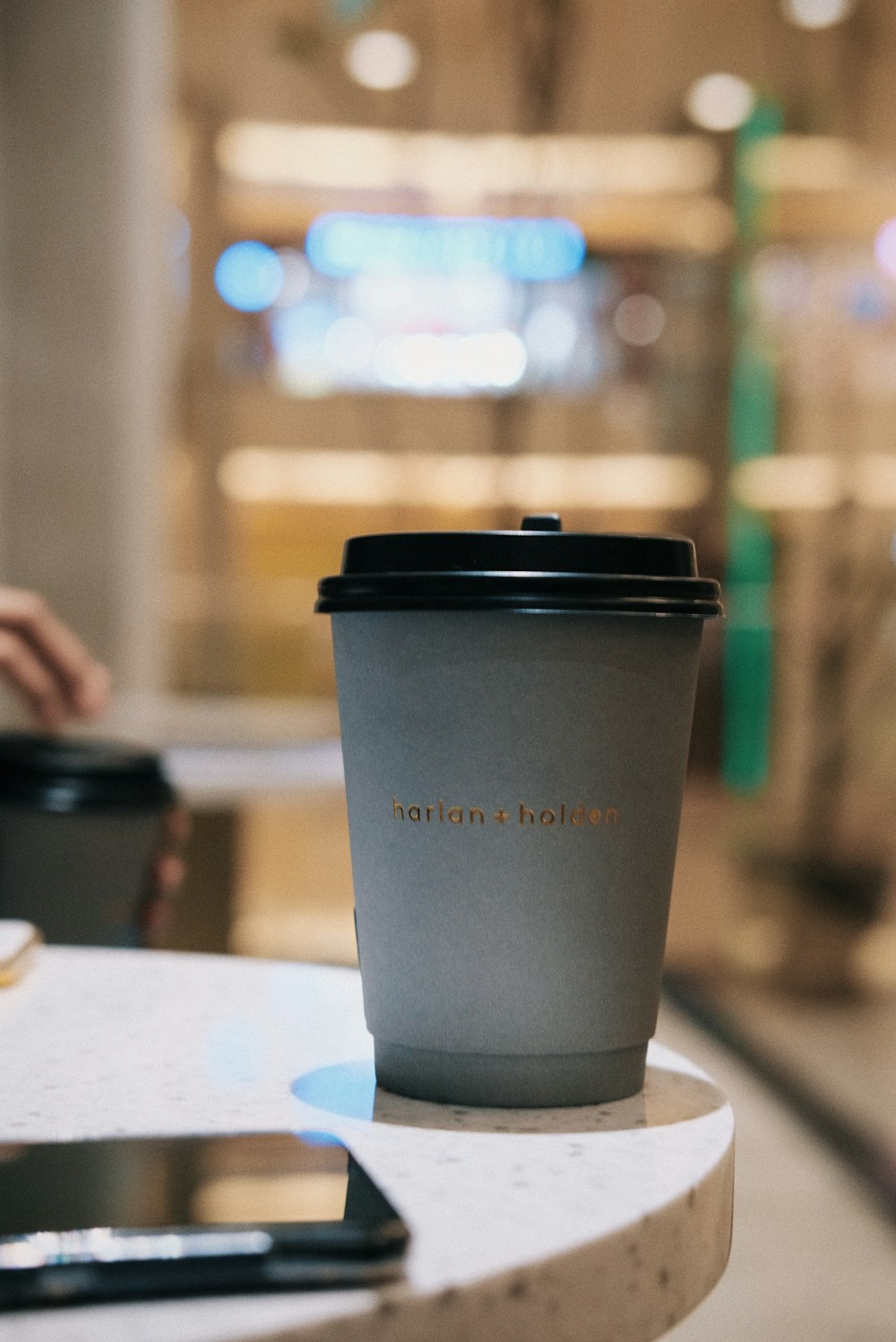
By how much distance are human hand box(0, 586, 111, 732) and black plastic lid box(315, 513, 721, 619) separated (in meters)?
0.73

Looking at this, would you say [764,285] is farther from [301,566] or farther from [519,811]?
[519,811]

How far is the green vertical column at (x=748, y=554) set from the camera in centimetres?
499

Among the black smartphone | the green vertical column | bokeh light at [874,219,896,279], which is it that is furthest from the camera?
the green vertical column

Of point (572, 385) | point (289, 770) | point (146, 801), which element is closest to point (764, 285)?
point (572, 385)

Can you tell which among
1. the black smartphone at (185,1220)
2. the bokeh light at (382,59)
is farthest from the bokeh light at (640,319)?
the black smartphone at (185,1220)

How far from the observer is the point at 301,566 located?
17.2 ft

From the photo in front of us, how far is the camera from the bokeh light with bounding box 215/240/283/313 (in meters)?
5.29

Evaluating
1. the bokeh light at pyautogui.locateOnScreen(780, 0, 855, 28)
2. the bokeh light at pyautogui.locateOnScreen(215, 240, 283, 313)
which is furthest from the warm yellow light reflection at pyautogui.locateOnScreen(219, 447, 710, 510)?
the bokeh light at pyautogui.locateOnScreen(780, 0, 855, 28)

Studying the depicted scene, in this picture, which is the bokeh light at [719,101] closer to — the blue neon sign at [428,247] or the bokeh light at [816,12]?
the bokeh light at [816,12]

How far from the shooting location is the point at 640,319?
540 cm

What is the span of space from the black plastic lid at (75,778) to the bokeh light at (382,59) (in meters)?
4.70

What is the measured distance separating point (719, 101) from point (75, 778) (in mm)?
4792

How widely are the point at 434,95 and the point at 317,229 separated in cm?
64

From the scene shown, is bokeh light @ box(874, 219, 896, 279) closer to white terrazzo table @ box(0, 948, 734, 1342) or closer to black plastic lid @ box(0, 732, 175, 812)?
black plastic lid @ box(0, 732, 175, 812)
